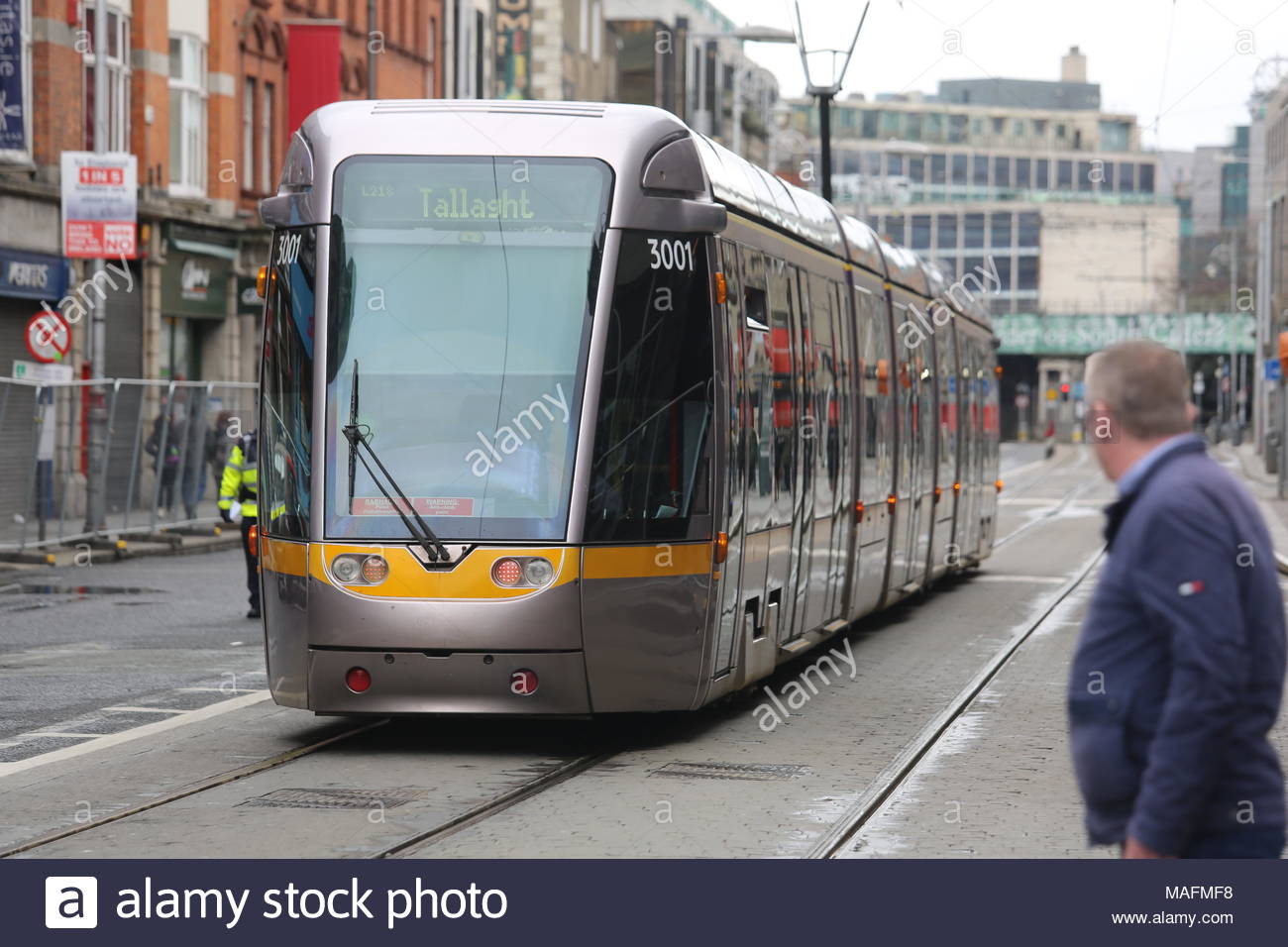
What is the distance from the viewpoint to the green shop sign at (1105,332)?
110 meters

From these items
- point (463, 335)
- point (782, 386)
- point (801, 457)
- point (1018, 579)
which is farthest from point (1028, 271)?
point (463, 335)

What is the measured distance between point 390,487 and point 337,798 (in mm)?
1661

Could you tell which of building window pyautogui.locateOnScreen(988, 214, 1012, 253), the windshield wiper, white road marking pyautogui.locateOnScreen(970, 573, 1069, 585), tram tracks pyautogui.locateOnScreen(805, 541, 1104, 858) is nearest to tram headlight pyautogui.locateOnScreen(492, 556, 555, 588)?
the windshield wiper

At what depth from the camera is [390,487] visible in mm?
10219

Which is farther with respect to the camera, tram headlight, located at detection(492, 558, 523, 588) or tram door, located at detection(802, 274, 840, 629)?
tram door, located at detection(802, 274, 840, 629)

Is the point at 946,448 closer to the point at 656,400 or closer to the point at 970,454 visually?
the point at 970,454

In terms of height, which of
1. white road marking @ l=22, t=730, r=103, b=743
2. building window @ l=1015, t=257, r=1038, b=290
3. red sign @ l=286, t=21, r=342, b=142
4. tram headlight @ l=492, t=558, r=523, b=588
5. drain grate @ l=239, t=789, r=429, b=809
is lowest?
white road marking @ l=22, t=730, r=103, b=743

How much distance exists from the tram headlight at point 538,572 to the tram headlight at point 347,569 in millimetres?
770

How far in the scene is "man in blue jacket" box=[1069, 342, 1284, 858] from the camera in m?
3.92

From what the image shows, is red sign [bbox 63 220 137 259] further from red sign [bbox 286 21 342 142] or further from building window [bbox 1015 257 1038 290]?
building window [bbox 1015 257 1038 290]

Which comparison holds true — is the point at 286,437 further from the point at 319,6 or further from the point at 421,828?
the point at 319,6

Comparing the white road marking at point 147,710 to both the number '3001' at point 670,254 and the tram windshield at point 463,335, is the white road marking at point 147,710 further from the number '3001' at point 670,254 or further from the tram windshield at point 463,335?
the number '3001' at point 670,254
